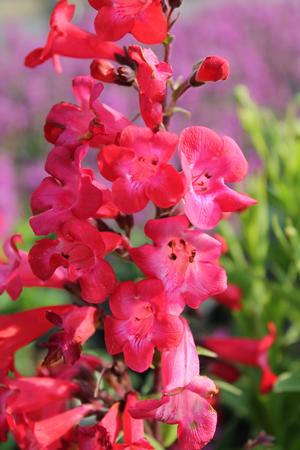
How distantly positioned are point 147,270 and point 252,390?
795mm

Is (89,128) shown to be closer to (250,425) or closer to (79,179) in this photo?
(79,179)

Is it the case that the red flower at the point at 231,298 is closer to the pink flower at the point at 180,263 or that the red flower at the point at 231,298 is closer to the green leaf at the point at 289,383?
the green leaf at the point at 289,383

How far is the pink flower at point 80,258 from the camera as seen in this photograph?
0.86 meters

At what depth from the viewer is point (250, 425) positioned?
5.57 ft

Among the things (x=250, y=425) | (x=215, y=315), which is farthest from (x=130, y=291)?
(x=215, y=315)

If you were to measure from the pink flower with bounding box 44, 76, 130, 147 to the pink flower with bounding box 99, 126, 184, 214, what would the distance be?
4 centimetres

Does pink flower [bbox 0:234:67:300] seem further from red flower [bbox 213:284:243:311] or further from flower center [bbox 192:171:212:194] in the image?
red flower [bbox 213:284:243:311]

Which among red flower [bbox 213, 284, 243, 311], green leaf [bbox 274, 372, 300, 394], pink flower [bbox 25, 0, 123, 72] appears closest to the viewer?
pink flower [bbox 25, 0, 123, 72]

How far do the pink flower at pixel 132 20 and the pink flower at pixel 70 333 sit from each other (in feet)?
1.01

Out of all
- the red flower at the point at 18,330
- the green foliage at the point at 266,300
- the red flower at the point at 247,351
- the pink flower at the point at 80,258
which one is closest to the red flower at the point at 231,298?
the green foliage at the point at 266,300

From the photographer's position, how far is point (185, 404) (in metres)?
0.89

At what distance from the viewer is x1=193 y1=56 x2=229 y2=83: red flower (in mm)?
888

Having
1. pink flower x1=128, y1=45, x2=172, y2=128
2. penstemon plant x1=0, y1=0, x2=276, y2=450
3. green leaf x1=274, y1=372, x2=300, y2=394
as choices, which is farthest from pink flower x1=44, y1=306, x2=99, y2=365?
green leaf x1=274, y1=372, x2=300, y2=394

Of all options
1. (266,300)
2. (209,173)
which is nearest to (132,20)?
(209,173)
